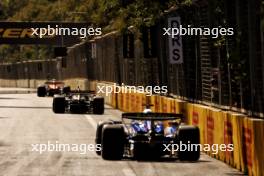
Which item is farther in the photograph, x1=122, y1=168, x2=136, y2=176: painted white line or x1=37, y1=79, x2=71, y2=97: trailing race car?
x1=37, y1=79, x2=71, y2=97: trailing race car

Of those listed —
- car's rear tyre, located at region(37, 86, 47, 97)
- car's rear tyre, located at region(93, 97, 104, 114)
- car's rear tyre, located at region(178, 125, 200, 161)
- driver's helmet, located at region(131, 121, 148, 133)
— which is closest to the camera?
car's rear tyre, located at region(178, 125, 200, 161)

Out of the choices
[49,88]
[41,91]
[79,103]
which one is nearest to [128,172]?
[79,103]

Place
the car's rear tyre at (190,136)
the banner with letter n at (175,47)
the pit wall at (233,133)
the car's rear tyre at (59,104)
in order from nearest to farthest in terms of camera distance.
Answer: the pit wall at (233,133)
the car's rear tyre at (190,136)
the banner with letter n at (175,47)
the car's rear tyre at (59,104)

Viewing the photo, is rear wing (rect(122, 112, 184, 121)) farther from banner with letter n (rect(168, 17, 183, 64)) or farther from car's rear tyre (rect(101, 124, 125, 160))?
banner with letter n (rect(168, 17, 183, 64))

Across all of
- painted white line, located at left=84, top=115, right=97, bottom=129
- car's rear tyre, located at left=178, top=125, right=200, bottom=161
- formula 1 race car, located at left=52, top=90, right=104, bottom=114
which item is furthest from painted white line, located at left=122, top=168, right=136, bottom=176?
formula 1 race car, located at left=52, top=90, right=104, bottom=114

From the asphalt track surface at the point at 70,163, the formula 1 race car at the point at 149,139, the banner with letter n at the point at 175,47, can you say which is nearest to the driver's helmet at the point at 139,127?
the formula 1 race car at the point at 149,139

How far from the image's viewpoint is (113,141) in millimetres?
16438

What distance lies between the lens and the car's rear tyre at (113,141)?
16.4 metres

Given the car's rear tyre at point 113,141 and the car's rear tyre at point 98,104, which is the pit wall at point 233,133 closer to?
the car's rear tyre at point 113,141

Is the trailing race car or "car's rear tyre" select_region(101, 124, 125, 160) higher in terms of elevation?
"car's rear tyre" select_region(101, 124, 125, 160)

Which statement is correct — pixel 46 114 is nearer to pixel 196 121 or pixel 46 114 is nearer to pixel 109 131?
pixel 196 121

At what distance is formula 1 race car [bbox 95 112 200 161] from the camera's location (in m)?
16.4

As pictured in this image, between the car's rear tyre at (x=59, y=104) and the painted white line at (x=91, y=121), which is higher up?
the car's rear tyre at (x=59, y=104)

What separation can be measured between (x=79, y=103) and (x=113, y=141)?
62.9 ft
